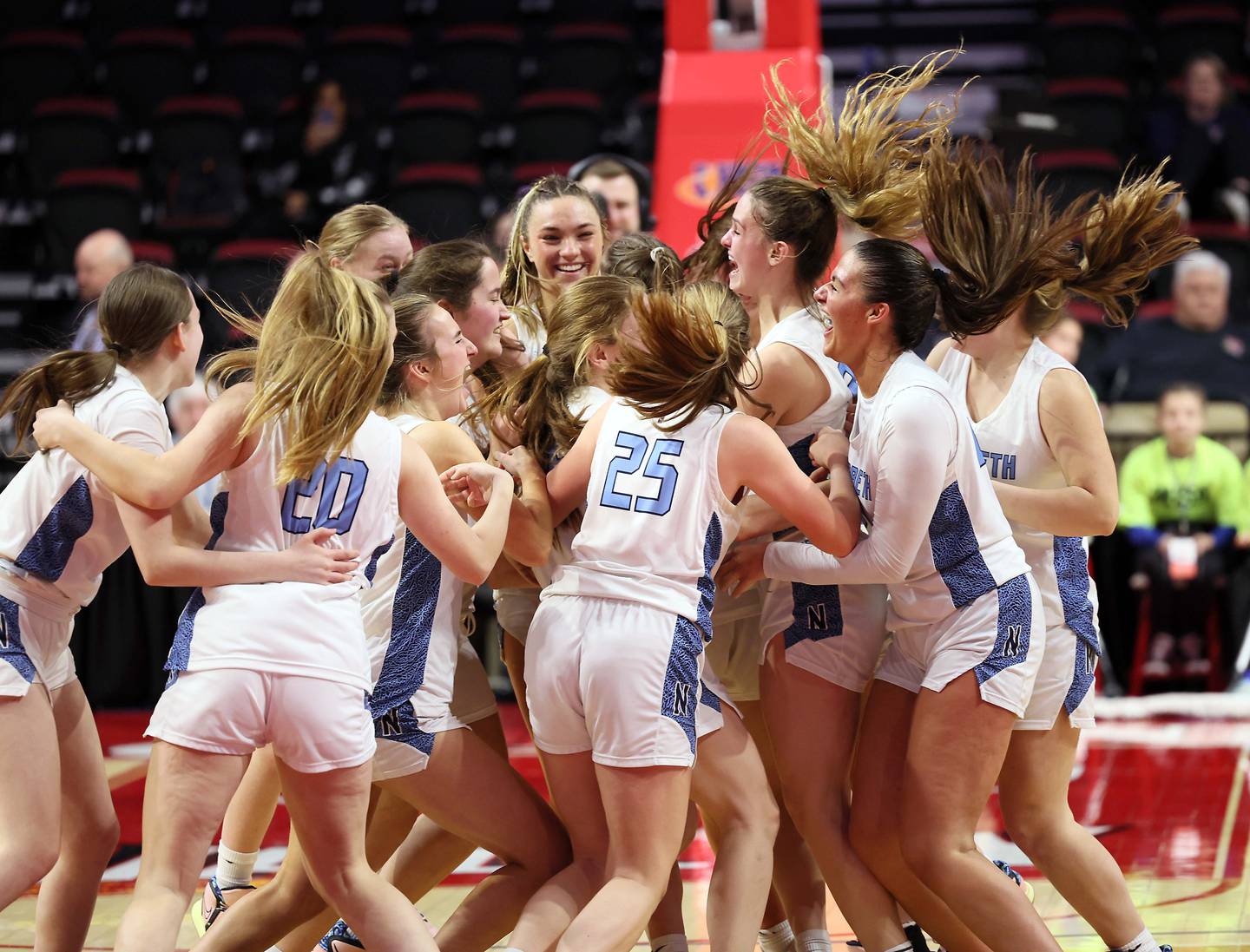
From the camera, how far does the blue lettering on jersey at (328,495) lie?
321cm

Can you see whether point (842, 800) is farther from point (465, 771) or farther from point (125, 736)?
point (125, 736)

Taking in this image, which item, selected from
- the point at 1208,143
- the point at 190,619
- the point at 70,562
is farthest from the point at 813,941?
the point at 1208,143

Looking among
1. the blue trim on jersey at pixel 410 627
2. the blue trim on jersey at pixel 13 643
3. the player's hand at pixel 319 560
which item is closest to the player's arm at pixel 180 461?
the player's hand at pixel 319 560

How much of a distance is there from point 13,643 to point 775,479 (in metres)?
1.72

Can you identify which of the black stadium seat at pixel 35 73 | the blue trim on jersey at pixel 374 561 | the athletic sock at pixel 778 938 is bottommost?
the athletic sock at pixel 778 938

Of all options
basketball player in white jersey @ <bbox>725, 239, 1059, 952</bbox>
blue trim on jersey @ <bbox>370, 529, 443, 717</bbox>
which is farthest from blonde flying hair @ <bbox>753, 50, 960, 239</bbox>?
blue trim on jersey @ <bbox>370, 529, 443, 717</bbox>

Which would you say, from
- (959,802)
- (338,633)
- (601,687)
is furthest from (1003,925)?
(338,633)

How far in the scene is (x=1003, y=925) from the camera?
338cm

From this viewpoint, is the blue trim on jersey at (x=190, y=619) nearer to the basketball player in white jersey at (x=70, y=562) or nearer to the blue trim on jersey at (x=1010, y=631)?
the basketball player in white jersey at (x=70, y=562)

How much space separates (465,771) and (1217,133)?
28.1 ft

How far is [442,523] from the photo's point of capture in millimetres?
3305

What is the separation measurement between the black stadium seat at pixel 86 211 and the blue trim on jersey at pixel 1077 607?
796cm

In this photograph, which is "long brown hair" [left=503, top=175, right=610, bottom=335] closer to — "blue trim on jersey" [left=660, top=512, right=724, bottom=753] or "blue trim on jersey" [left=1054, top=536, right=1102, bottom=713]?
"blue trim on jersey" [left=660, top=512, right=724, bottom=753]

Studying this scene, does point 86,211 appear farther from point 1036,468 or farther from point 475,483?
point 1036,468
